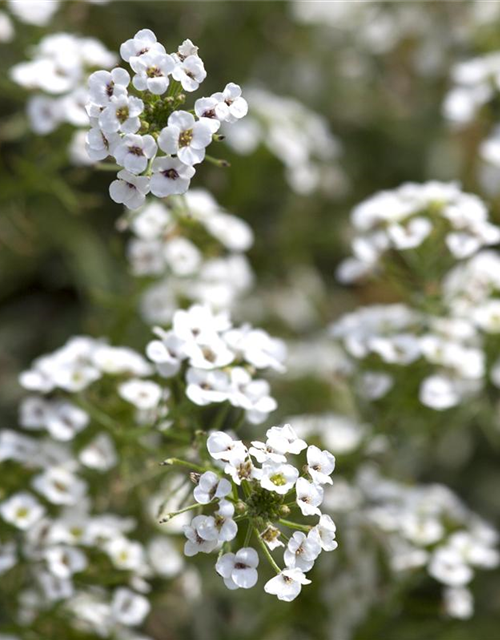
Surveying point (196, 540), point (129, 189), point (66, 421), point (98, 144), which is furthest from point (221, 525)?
point (66, 421)

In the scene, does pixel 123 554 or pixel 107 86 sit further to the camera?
pixel 123 554

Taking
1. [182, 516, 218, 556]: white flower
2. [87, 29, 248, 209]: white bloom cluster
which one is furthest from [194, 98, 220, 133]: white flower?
[182, 516, 218, 556]: white flower

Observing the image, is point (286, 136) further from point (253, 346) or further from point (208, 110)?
point (208, 110)

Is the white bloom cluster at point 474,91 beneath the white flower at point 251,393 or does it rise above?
above

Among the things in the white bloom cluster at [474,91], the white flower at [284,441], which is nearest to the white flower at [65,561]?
the white flower at [284,441]

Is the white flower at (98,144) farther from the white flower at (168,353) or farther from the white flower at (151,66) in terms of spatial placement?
the white flower at (168,353)

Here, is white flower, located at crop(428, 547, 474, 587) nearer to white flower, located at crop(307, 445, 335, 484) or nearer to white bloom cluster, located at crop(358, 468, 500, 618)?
white bloom cluster, located at crop(358, 468, 500, 618)
